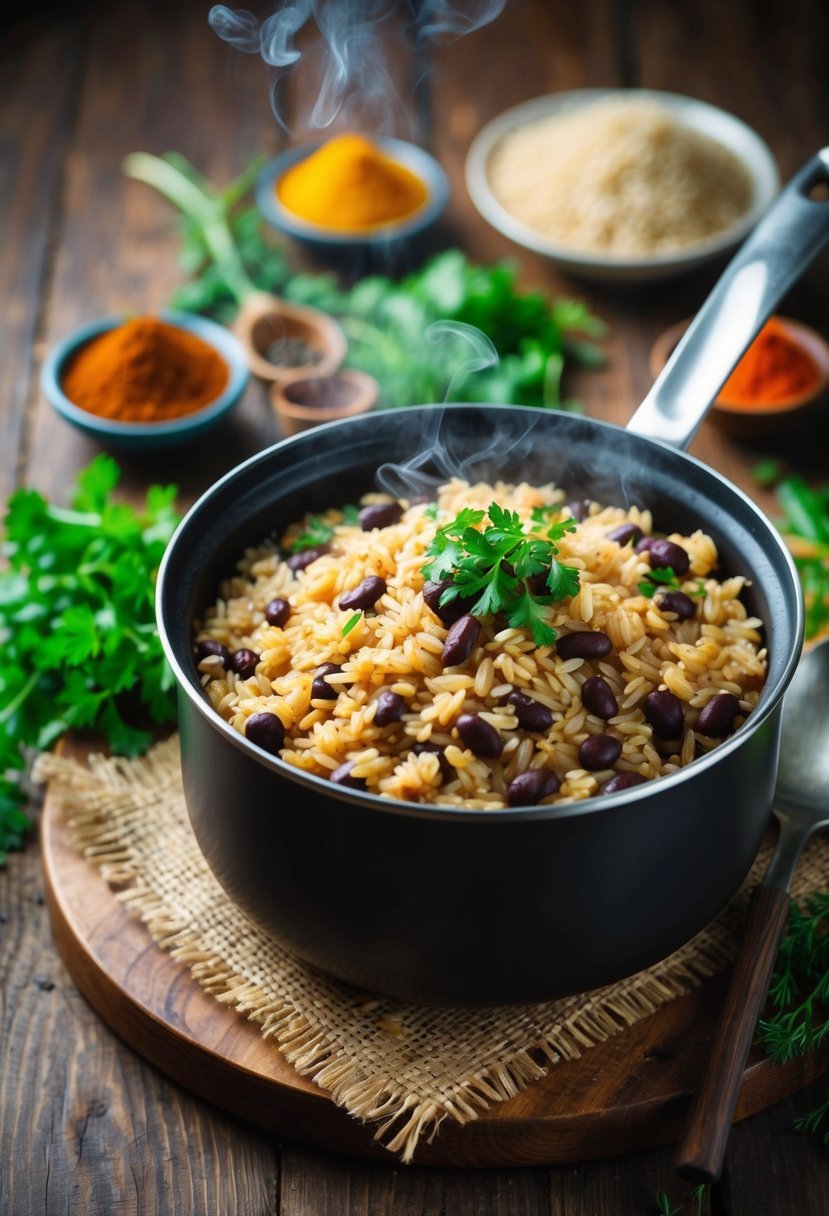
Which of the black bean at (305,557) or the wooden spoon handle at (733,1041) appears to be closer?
the wooden spoon handle at (733,1041)

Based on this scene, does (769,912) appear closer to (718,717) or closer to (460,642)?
(718,717)

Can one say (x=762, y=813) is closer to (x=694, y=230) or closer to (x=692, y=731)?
(x=692, y=731)

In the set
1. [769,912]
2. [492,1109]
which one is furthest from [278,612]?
[769,912]

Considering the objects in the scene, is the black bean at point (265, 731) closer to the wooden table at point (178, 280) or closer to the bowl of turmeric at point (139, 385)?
the wooden table at point (178, 280)

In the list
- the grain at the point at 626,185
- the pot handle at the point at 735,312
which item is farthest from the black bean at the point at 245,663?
the grain at the point at 626,185

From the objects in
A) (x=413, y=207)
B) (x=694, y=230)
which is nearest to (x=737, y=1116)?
(x=694, y=230)

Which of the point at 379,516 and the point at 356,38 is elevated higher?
the point at 356,38
